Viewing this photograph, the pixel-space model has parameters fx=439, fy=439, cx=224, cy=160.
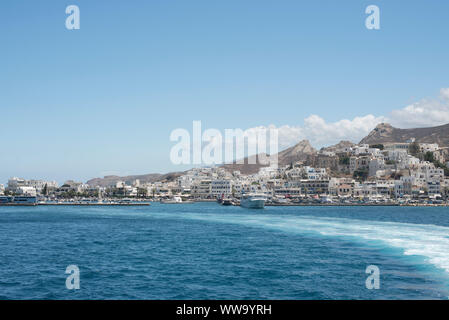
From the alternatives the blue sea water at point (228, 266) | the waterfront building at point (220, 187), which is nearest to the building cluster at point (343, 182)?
the waterfront building at point (220, 187)

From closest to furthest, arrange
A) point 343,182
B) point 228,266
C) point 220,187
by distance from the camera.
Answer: point 228,266 → point 343,182 → point 220,187

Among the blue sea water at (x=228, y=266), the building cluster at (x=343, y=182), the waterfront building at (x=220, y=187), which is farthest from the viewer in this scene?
the waterfront building at (x=220, y=187)

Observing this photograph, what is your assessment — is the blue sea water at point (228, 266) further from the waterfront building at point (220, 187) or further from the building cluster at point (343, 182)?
the waterfront building at point (220, 187)

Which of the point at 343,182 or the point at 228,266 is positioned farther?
the point at 343,182

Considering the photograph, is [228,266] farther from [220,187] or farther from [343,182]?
[220,187]

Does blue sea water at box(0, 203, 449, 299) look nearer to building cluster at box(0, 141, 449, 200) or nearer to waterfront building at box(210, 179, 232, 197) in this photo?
building cluster at box(0, 141, 449, 200)

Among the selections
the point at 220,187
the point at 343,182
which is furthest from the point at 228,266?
the point at 220,187

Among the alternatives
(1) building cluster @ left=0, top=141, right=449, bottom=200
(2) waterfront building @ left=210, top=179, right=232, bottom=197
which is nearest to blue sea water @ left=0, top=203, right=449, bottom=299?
(1) building cluster @ left=0, top=141, right=449, bottom=200

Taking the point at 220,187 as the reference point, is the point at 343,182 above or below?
above

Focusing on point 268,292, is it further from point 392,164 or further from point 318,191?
point 392,164
